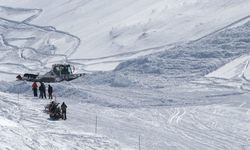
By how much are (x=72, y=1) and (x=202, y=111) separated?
3810cm

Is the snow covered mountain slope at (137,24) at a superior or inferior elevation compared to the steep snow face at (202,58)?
superior

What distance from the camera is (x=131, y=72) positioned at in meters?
42.9

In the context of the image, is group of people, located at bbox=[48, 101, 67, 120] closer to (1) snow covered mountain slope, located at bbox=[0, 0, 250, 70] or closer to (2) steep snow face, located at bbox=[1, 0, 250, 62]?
(1) snow covered mountain slope, located at bbox=[0, 0, 250, 70]

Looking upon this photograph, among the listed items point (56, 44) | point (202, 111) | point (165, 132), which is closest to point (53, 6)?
point (56, 44)

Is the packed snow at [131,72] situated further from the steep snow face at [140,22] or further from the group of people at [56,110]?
the group of people at [56,110]

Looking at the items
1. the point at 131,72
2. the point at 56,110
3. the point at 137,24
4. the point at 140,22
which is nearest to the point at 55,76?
A: the point at 131,72

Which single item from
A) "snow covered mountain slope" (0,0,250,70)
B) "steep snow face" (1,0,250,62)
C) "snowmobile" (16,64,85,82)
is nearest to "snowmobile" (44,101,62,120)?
"snowmobile" (16,64,85,82)

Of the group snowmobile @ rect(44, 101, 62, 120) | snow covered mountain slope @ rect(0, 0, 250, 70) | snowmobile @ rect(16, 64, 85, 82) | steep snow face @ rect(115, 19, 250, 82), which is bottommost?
snowmobile @ rect(44, 101, 62, 120)

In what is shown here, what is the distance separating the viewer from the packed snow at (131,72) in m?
23.8

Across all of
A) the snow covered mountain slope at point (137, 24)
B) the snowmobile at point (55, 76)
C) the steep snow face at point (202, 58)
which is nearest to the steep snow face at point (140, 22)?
the snow covered mountain slope at point (137, 24)

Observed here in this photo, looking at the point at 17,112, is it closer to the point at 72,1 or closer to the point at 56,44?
the point at 56,44

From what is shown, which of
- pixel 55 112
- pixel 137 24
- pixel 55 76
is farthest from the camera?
pixel 137 24

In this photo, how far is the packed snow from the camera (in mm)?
23781

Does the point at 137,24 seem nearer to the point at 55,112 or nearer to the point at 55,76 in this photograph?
the point at 55,76
